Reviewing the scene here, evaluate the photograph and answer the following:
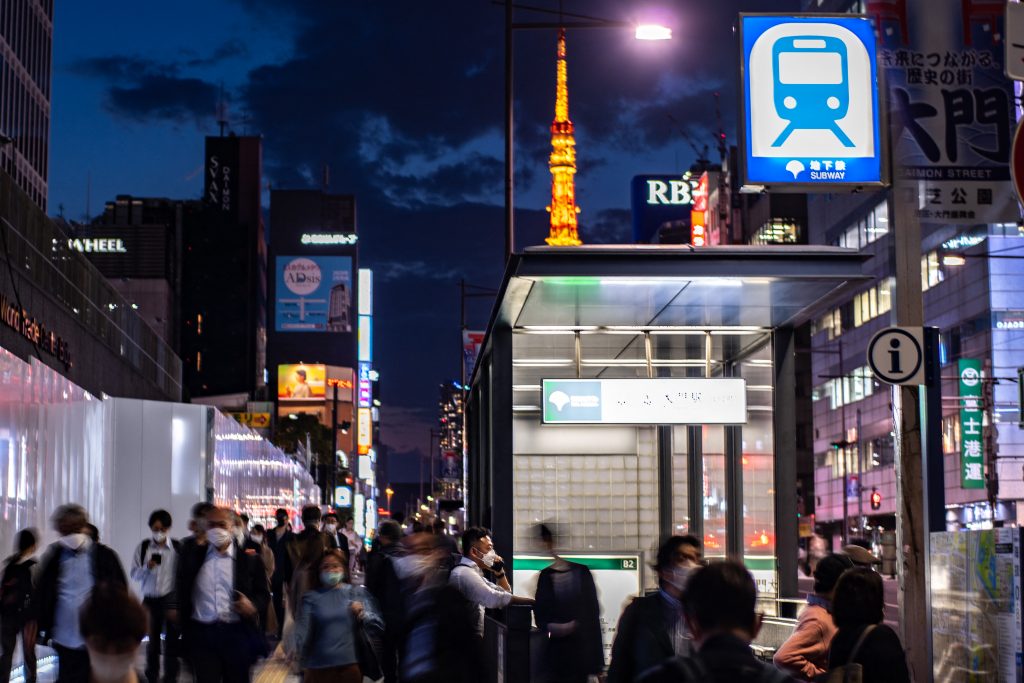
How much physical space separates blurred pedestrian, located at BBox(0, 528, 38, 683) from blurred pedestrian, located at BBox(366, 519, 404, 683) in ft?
9.20

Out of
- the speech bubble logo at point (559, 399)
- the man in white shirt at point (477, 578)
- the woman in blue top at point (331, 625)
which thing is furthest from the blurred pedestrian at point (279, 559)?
the woman in blue top at point (331, 625)

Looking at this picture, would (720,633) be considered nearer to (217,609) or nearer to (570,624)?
(570,624)

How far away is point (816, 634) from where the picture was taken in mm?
7418

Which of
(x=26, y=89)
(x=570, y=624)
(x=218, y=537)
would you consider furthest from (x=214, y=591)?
(x=26, y=89)

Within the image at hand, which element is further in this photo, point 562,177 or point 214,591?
point 562,177

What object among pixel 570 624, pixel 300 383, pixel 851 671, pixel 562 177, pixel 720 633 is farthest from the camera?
pixel 300 383

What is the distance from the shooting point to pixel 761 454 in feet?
59.4

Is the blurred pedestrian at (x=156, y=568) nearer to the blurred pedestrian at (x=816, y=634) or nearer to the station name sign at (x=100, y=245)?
the blurred pedestrian at (x=816, y=634)

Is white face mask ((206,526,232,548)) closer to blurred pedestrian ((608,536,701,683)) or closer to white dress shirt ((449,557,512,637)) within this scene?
white dress shirt ((449,557,512,637))

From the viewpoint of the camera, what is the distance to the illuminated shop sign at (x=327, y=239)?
591 feet

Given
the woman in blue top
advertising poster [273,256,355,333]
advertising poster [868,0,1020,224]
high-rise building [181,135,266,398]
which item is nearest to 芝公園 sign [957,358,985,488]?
advertising poster [868,0,1020,224]

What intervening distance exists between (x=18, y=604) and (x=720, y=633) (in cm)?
930

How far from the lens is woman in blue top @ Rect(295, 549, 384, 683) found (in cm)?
886

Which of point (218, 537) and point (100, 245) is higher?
point (100, 245)
